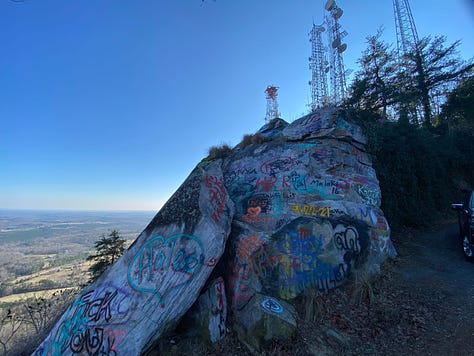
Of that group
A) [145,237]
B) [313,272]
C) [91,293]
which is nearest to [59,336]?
[91,293]

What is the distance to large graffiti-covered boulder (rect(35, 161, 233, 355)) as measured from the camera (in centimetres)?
322

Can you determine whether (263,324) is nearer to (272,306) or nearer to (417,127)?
(272,306)

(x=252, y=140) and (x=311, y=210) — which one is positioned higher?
(x=252, y=140)

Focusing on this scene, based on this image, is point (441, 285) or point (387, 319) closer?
point (387, 319)

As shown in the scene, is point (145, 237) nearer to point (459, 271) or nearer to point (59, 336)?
point (59, 336)

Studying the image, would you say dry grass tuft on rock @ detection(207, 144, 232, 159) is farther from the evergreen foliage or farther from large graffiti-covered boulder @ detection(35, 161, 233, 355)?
the evergreen foliage

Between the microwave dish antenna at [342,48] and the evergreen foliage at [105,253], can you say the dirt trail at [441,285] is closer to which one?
the evergreen foliage at [105,253]

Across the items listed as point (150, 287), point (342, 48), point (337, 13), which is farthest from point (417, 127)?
point (337, 13)

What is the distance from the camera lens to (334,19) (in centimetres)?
2419

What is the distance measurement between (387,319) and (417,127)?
10.9 metres

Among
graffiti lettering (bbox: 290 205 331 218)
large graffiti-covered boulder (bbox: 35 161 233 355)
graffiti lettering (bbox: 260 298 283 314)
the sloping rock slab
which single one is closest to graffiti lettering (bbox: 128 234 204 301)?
large graffiti-covered boulder (bbox: 35 161 233 355)

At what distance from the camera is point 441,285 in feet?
15.4

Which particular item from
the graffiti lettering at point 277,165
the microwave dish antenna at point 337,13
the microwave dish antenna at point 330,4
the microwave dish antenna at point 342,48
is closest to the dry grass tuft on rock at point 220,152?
the graffiti lettering at point 277,165

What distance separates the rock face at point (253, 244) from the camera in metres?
3.38
